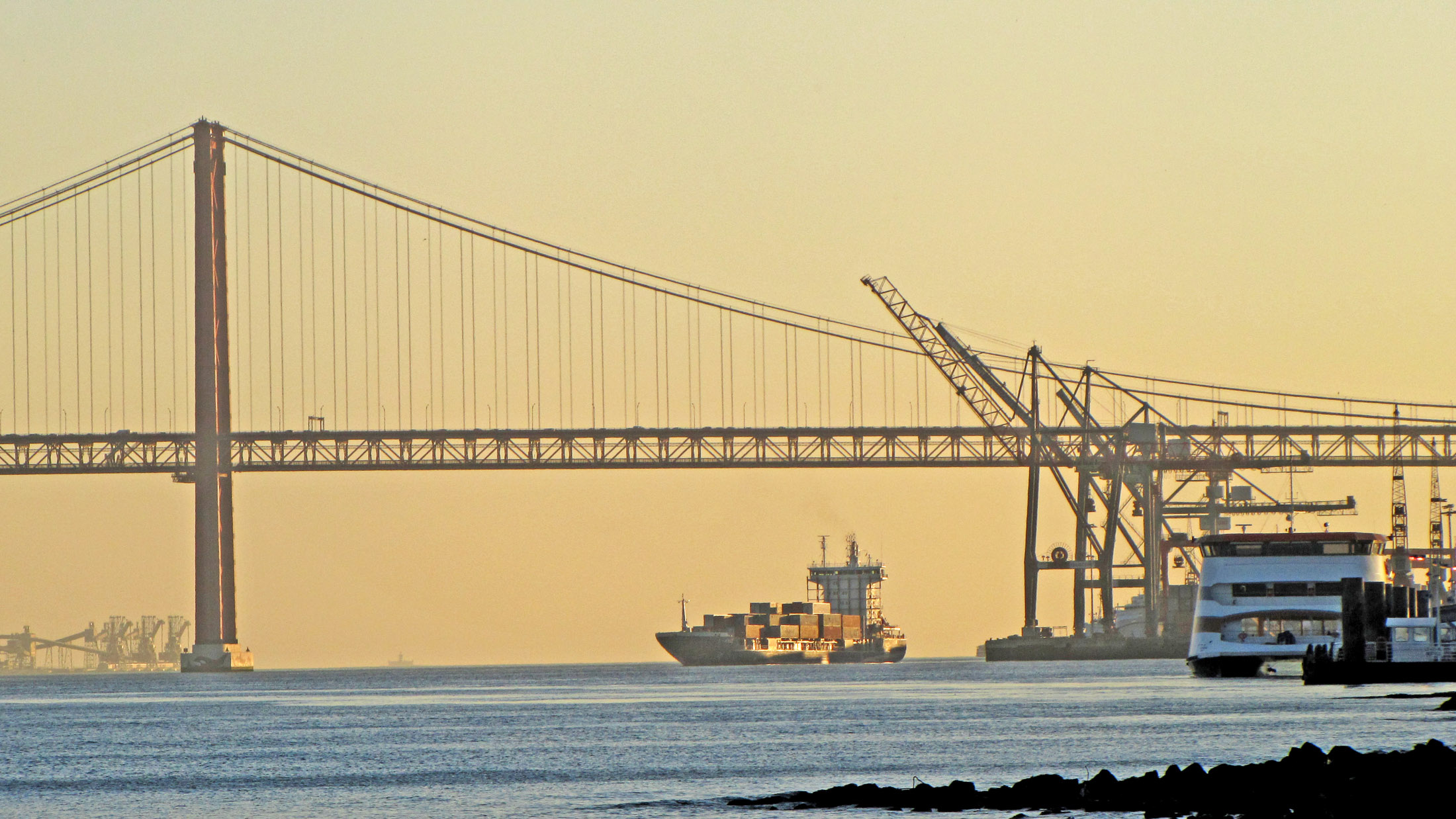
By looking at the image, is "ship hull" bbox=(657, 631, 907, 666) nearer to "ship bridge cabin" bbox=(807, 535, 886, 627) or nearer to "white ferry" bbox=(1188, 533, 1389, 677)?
"ship bridge cabin" bbox=(807, 535, 886, 627)

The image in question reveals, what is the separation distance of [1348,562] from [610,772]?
1336 inches

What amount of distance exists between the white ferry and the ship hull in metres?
92.4

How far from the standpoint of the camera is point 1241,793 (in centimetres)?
2539

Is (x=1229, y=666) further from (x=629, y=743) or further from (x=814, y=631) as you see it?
(x=814, y=631)

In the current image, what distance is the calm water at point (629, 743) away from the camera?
3328cm

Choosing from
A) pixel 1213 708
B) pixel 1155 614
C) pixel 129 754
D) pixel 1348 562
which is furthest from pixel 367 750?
pixel 1155 614

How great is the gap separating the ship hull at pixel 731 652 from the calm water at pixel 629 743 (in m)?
78.9

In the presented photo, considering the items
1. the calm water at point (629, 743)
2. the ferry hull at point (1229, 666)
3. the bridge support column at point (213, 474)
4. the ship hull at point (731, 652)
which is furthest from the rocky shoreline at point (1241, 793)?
the ship hull at point (731, 652)

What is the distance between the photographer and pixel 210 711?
67.1 meters

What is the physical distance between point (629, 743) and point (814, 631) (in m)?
120

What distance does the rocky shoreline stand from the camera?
23.8m

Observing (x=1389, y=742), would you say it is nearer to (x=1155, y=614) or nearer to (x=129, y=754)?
(x=129, y=754)

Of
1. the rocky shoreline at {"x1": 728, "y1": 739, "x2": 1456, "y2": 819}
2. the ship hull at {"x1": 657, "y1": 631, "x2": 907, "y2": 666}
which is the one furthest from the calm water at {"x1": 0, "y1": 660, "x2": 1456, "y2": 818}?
the ship hull at {"x1": 657, "y1": 631, "x2": 907, "y2": 666}

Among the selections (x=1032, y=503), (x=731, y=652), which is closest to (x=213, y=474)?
(x=1032, y=503)
